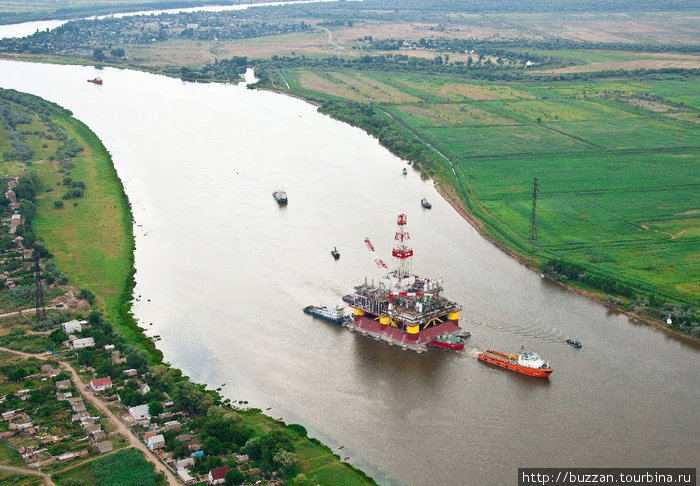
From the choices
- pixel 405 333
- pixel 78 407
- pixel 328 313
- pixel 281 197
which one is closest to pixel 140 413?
pixel 78 407

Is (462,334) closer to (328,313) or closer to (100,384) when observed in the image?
(328,313)

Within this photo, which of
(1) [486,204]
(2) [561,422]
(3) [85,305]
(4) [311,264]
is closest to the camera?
(2) [561,422]

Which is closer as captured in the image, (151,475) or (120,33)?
(151,475)

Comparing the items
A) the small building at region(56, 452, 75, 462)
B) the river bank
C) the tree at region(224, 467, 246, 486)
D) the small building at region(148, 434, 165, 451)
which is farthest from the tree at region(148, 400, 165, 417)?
the river bank

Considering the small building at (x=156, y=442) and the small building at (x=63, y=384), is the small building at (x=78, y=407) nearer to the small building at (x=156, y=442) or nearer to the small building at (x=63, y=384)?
the small building at (x=63, y=384)

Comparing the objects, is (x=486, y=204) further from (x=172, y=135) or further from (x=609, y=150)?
(x=172, y=135)

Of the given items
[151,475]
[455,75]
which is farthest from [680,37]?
[151,475]
